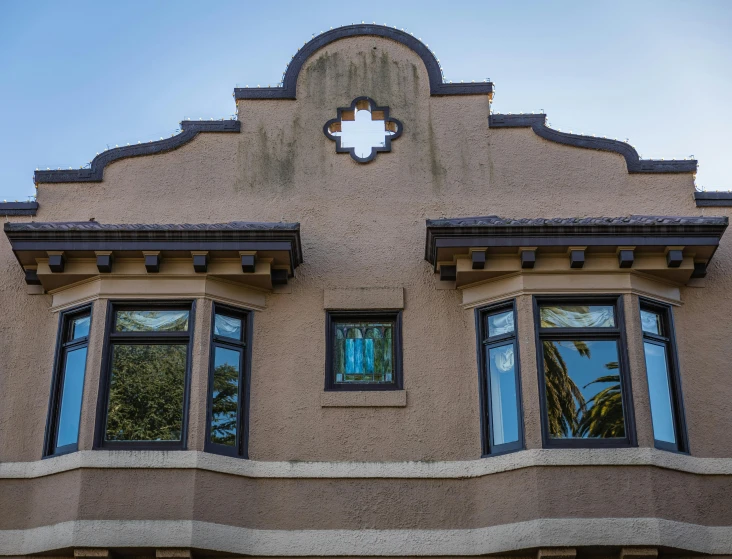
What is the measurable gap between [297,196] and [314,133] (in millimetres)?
975

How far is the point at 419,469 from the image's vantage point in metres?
13.1

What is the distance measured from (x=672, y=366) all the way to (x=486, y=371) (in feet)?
7.34

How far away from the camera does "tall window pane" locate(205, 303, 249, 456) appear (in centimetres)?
1320

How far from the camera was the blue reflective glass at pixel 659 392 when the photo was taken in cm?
1330

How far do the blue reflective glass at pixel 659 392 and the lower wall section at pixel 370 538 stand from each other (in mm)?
1219

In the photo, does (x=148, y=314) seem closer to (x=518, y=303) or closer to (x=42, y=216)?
(x=42, y=216)

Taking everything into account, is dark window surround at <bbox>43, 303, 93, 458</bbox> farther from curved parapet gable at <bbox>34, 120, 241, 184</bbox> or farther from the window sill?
the window sill

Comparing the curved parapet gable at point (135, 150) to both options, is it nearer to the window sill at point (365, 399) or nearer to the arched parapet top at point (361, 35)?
the arched parapet top at point (361, 35)

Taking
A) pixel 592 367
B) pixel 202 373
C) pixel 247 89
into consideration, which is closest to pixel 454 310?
pixel 592 367

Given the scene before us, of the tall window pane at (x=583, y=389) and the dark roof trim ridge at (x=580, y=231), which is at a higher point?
the dark roof trim ridge at (x=580, y=231)

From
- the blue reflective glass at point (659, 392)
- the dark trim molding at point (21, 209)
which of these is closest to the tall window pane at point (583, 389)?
the blue reflective glass at point (659, 392)

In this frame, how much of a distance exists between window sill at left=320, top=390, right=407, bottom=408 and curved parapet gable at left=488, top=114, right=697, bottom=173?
13.4 feet

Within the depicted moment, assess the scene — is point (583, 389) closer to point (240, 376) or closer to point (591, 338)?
point (591, 338)

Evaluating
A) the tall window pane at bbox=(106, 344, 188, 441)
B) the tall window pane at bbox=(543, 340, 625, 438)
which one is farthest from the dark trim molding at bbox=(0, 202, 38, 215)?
the tall window pane at bbox=(543, 340, 625, 438)
